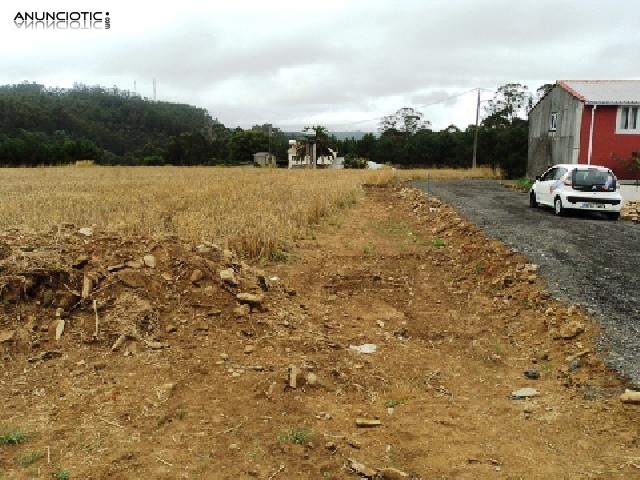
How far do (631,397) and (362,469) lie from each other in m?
2.48

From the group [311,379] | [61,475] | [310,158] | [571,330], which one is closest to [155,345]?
[311,379]

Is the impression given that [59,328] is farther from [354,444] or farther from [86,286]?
[354,444]

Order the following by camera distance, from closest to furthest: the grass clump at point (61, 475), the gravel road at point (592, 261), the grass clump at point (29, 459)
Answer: the grass clump at point (61, 475) < the grass clump at point (29, 459) < the gravel road at point (592, 261)

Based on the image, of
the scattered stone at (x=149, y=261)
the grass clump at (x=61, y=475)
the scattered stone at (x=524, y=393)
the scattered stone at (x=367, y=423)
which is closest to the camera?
the grass clump at (x=61, y=475)

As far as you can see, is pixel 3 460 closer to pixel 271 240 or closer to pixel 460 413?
pixel 460 413

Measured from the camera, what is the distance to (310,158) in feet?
233

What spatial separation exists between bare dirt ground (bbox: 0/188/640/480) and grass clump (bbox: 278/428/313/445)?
0.06 ft

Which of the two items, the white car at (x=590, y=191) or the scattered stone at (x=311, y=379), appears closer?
the scattered stone at (x=311, y=379)

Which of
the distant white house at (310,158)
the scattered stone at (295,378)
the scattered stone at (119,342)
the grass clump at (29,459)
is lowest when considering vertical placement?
the grass clump at (29,459)

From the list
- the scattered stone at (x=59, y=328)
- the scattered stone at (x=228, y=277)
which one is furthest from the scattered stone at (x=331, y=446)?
the scattered stone at (x=59, y=328)

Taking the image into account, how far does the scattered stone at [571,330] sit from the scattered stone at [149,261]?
5034 mm

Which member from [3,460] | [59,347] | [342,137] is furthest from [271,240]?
[342,137]

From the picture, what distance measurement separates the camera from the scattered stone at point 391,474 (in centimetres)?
368

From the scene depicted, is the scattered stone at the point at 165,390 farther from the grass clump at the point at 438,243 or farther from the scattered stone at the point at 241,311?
the grass clump at the point at 438,243
